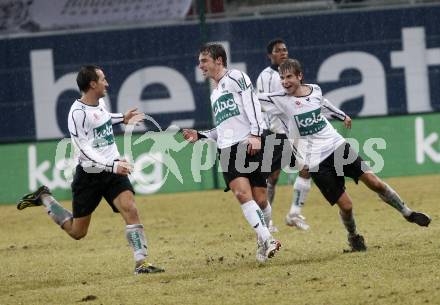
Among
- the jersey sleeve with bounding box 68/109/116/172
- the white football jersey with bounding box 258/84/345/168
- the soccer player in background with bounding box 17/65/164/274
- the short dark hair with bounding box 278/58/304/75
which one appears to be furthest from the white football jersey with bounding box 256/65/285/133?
the jersey sleeve with bounding box 68/109/116/172

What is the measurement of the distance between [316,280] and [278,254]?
2.15 m

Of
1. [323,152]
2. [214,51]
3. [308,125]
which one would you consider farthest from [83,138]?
[323,152]

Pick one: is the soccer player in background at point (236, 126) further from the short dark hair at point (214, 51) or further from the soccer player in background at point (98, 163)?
the soccer player in background at point (98, 163)

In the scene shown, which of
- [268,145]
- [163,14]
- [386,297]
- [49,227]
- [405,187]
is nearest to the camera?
[386,297]

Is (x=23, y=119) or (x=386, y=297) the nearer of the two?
(x=386, y=297)

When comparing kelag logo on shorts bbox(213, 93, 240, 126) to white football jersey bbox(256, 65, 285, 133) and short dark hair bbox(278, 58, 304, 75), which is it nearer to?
short dark hair bbox(278, 58, 304, 75)

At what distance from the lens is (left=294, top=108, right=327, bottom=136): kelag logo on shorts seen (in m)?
11.6

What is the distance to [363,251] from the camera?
11.5m

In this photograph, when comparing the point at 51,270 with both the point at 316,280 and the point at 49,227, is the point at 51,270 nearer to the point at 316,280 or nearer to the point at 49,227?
the point at 316,280

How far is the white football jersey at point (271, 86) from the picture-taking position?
574 inches

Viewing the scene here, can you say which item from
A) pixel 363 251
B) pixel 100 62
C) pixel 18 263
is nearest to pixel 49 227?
pixel 18 263

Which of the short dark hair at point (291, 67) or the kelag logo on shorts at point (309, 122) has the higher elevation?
the short dark hair at point (291, 67)

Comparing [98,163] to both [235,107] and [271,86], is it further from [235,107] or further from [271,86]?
[271,86]

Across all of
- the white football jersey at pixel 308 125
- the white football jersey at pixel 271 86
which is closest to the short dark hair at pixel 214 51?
the white football jersey at pixel 308 125
